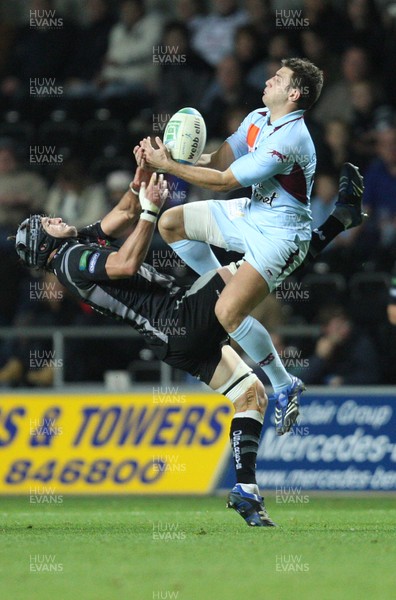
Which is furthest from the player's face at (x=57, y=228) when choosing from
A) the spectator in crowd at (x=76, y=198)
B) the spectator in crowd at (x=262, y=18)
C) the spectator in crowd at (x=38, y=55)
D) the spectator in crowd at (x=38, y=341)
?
the spectator in crowd at (x=38, y=55)

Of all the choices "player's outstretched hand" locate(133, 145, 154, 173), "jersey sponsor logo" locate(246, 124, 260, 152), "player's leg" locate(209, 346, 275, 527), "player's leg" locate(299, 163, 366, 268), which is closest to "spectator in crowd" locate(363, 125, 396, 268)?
"player's leg" locate(299, 163, 366, 268)

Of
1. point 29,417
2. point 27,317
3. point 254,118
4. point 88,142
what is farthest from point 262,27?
point 254,118

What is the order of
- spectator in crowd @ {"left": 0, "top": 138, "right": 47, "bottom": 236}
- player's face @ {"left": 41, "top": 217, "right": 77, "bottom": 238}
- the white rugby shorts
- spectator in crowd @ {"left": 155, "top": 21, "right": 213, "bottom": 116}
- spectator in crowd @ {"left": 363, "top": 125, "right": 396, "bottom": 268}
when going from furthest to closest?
1. spectator in crowd @ {"left": 155, "top": 21, "right": 213, "bottom": 116}
2. spectator in crowd @ {"left": 0, "top": 138, "right": 47, "bottom": 236}
3. spectator in crowd @ {"left": 363, "top": 125, "right": 396, "bottom": 268}
4. player's face @ {"left": 41, "top": 217, "right": 77, "bottom": 238}
5. the white rugby shorts

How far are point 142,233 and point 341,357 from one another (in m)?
4.75

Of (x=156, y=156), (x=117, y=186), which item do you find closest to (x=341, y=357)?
(x=117, y=186)

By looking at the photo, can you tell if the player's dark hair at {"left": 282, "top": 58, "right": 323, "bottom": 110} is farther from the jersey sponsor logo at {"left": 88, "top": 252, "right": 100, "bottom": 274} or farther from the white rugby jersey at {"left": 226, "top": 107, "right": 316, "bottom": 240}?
the jersey sponsor logo at {"left": 88, "top": 252, "right": 100, "bottom": 274}

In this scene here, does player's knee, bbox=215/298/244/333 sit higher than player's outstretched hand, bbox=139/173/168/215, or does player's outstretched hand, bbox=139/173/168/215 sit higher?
player's outstretched hand, bbox=139/173/168/215

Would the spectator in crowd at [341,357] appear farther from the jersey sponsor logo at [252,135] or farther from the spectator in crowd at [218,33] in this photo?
the spectator in crowd at [218,33]

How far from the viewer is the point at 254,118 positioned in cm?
909

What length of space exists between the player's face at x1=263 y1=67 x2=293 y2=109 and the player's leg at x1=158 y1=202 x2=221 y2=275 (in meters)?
0.88

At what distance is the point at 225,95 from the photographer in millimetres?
15070

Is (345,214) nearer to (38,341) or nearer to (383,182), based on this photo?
(383,182)

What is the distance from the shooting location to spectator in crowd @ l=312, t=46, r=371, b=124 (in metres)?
14.9

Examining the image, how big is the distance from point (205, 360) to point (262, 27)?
753 cm
